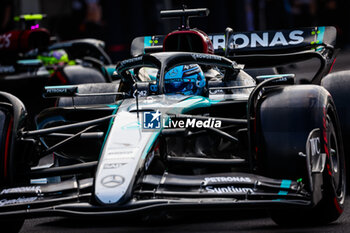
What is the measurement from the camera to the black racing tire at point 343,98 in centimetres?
684

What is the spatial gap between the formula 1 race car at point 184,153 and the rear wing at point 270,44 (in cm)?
205

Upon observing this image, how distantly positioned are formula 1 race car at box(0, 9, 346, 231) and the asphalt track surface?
153mm

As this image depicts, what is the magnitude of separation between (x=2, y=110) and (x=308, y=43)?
4211mm

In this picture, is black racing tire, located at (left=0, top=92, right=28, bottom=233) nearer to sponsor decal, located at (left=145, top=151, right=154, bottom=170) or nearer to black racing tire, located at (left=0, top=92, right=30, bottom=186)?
black racing tire, located at (left=0, top=92, right=30, bottom=186)

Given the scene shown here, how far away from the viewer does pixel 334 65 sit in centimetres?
915

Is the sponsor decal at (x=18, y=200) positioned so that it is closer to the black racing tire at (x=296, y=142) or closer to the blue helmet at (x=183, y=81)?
the black racing tire at (x=296, y=142)

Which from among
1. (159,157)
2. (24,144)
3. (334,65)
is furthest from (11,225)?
(334,65)

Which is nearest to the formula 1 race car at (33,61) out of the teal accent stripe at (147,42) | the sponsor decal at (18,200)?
the teal accent stripe at (147,42)

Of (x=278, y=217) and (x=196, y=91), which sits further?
(x=196, y=91)

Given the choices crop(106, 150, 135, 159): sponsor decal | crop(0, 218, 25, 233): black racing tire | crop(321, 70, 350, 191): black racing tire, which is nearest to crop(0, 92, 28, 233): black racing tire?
crop(0, 218, 25, 233): black racing tire

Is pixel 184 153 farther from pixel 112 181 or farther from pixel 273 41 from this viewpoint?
pixel 273 41

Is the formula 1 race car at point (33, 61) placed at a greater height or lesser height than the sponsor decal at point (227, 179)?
lesser

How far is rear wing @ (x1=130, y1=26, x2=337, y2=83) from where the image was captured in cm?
915

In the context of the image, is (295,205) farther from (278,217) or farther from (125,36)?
(125,36)
